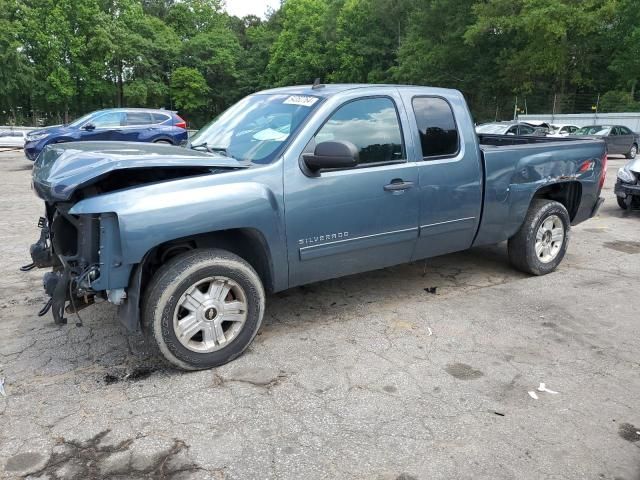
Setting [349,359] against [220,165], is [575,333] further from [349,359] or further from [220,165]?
[220,165]

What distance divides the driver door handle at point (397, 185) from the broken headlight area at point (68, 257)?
2100mm

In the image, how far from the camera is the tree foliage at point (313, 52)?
103 ft

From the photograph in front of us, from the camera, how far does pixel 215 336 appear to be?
3559 millimetres

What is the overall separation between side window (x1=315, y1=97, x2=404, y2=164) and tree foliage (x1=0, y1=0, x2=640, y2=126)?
29392 mm

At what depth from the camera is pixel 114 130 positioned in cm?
1498

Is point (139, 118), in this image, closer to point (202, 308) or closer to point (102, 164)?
point (102, 164)

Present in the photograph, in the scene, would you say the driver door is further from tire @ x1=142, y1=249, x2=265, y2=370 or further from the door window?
the door window

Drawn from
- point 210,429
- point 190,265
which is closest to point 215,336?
point 190,265

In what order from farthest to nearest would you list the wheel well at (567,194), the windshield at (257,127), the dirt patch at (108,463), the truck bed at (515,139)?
the truck bed at (515,139) < the wheel well at (567,194) < the windshield at (257,127) < the dirt patch at (108,463)

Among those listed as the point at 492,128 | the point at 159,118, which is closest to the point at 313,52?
the point at 492,128

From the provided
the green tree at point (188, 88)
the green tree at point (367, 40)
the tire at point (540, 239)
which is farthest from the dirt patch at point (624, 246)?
the green tree at point (188, 88)

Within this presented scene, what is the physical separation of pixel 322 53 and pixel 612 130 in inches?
1364

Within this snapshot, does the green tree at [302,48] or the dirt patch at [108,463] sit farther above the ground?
the green tree at [302,48]

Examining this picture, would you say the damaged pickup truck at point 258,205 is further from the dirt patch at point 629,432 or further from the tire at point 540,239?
the dirt patch at point 629,432
